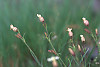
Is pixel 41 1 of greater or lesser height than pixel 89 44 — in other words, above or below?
above

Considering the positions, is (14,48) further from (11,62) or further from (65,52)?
(65,52)

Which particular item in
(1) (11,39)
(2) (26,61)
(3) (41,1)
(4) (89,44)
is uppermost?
(3) (41,1)

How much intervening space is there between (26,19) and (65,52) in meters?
0.72

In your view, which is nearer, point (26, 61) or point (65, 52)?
point (65, 52)

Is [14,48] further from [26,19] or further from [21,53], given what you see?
[26,19]

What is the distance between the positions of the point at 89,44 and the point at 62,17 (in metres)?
0.50

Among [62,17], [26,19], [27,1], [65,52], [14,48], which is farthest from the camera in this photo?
[27,1]

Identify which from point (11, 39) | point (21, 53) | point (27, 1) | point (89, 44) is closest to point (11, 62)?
point (21, 53)

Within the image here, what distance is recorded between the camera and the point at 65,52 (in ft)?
3.86

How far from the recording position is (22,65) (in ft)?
4.30

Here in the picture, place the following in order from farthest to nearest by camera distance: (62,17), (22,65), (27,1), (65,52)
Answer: (27,1) < (62,17) < (22,65) < (65,52)

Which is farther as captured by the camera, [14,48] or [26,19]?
[26,19]

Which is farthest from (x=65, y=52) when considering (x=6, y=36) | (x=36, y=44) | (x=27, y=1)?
(x=27, y=1)

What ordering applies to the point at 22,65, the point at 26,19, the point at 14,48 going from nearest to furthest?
the point at 22,65 < the point at 14,48 < the point at 26,19
